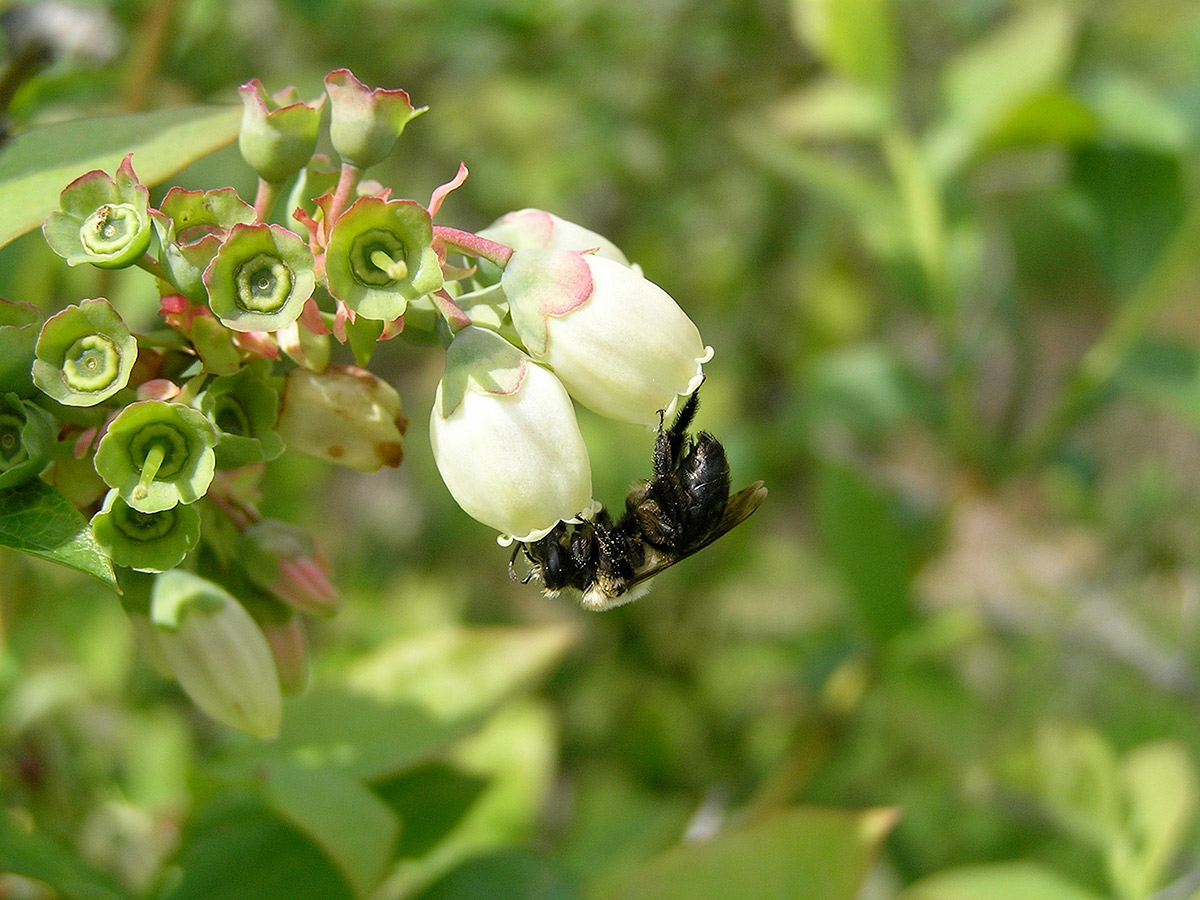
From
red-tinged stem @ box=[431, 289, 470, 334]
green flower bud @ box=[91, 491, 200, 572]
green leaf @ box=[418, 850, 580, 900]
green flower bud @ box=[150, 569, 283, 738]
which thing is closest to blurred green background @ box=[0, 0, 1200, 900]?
green leaf @ box=[418, 850, 580, 900]

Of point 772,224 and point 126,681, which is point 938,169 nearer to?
point 772,224

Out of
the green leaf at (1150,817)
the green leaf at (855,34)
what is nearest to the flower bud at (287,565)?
the green leaf at (1150,817)

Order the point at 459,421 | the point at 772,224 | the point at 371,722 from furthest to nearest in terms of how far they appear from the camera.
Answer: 1. the point at 772,224
2. the point at 371,722
3. the point at 459,421

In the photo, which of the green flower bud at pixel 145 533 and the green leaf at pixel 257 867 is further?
the green leaf at pixel 257 867

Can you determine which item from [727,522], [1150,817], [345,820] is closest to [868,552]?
[1150,817]

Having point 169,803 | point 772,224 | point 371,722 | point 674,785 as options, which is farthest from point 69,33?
point 772,224

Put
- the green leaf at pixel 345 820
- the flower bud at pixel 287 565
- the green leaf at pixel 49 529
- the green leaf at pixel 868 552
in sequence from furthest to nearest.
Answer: the green leaf at pixel 868 552 → the green leaf at pixel 345 820 → the flower bud at pixel 287 565 → the green leaf at pixel 49 529

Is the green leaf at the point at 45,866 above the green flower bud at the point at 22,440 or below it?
below

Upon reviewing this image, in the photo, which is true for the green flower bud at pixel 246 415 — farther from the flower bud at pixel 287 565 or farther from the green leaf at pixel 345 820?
the green leaf at pixel 345 820
